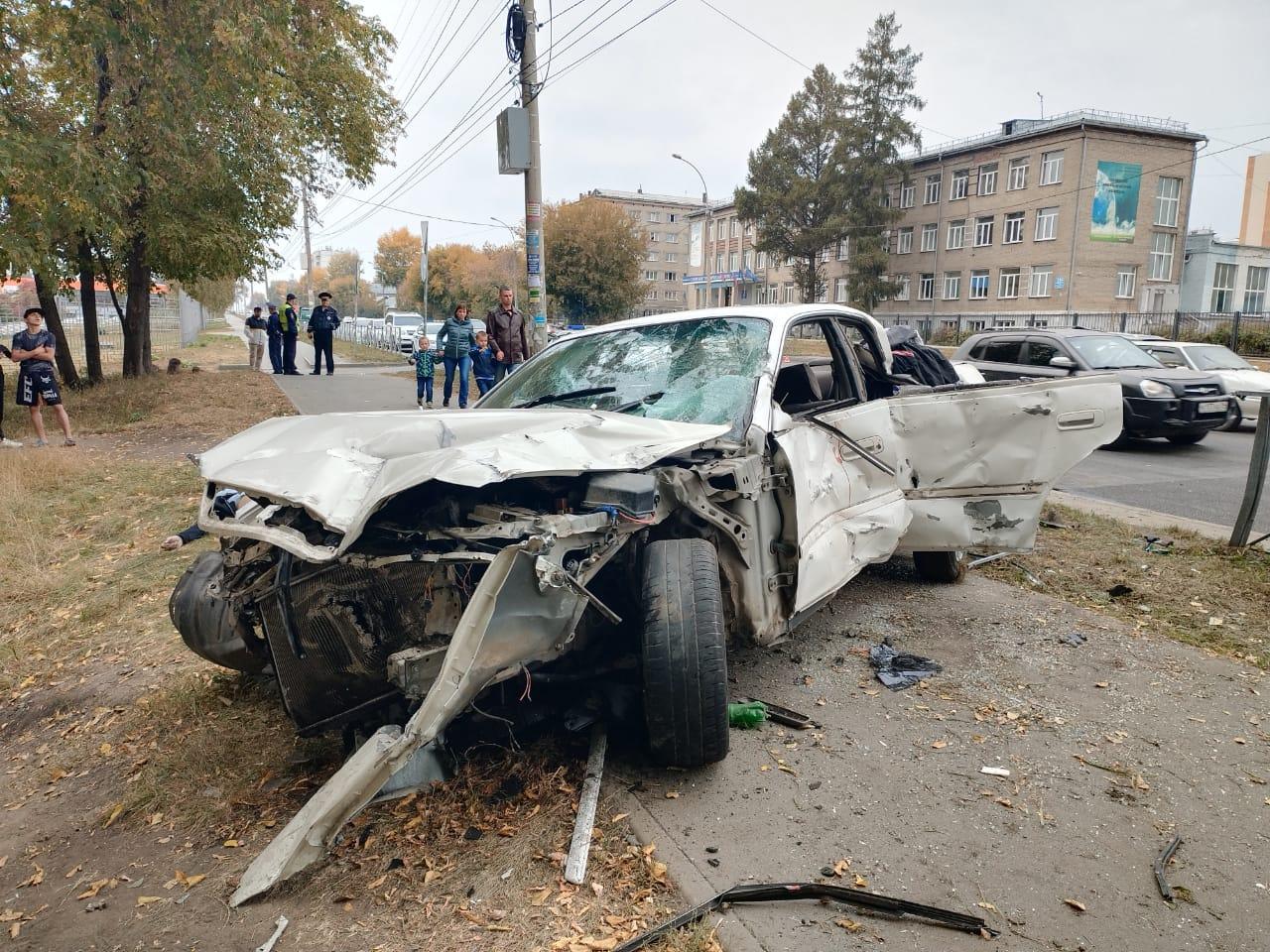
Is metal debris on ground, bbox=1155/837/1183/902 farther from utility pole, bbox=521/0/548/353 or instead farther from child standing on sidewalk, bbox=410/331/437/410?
child standing on sidewalk, bbox=410/331/437/410

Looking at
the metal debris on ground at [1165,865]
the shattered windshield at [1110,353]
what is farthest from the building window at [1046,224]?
the metal debris on ground at [1165,865]

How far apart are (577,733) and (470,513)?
3.80 feet

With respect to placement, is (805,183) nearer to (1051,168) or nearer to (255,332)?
(1051,168)

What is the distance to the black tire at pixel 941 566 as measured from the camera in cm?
557

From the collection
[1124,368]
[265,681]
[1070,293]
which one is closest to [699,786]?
[265,681]

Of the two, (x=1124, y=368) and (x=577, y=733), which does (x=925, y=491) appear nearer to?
(x=577, y=733)

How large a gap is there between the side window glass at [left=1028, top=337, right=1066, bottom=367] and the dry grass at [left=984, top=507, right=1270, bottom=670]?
606 centimetres

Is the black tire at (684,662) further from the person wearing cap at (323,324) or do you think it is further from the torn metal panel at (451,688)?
the person wearing cap at (323,324)

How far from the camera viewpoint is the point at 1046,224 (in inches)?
1711

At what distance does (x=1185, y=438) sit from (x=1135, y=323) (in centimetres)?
2551

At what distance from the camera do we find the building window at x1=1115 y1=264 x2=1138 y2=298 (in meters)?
43.3

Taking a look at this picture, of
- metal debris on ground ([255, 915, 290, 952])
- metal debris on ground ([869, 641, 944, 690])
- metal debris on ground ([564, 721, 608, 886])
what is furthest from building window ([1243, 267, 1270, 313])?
metal debris on ground ([255, 915, 290, 952])

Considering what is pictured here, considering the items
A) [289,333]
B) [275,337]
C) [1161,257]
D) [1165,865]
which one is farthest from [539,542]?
[1161,257]

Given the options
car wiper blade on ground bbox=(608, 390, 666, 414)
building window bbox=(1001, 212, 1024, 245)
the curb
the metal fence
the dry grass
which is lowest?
the curb
